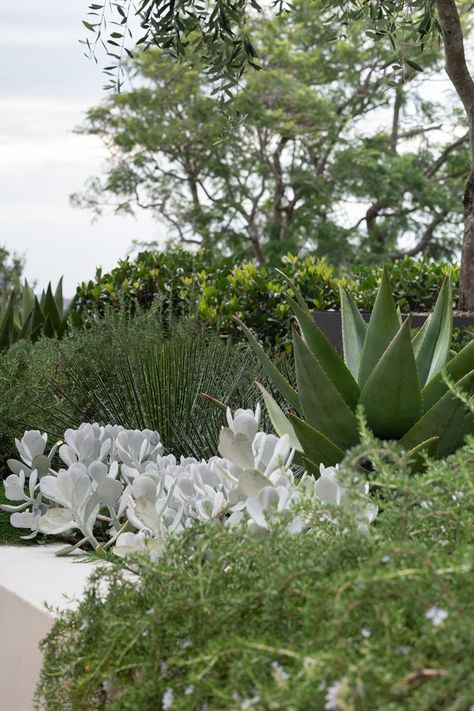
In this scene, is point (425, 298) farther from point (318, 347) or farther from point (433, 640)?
point (433, 640)

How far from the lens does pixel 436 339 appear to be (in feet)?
11.7

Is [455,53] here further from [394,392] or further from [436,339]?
[394,392]

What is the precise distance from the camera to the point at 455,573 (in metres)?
1.39

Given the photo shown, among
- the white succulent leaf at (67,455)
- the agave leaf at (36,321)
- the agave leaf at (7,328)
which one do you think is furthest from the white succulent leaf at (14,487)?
the agave leaf at (36,321)

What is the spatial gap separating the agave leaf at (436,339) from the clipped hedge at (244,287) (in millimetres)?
2707

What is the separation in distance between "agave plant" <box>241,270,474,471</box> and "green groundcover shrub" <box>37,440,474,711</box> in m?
1.10

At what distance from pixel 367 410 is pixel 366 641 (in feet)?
6.29

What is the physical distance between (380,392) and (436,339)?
2.01 feet

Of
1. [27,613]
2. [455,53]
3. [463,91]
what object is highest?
[455,53]

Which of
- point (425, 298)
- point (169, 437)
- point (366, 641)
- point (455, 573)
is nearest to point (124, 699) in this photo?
point (366, 641)

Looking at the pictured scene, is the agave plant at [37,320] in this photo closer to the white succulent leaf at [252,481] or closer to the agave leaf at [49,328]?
the agave leaf at [49,328]

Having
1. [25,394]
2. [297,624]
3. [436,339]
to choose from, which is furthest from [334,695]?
[25,394]

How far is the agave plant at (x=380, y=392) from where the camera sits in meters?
2.98

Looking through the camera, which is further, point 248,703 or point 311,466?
point 311,466
